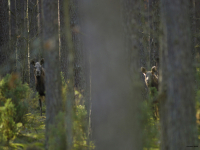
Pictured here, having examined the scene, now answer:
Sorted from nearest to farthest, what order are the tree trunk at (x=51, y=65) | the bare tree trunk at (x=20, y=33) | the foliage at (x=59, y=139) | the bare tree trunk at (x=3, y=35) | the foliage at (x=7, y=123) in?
the foliage at (x=59, y=139) → the tree trunk at (x=51, y=65) → the foliage at (x=7, y=123) → the bare tree trunk at (x=3, y=35) → the bare tree trunk at (x=20, y=33)

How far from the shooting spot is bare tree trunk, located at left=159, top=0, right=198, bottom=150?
370cm

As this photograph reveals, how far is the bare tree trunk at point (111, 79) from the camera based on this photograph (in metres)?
3.24

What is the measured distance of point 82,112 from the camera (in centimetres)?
516

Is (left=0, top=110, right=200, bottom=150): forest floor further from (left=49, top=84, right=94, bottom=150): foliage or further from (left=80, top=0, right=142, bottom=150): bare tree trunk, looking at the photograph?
(left=80, top=0, right=142, bottom=150): bare tree trunk

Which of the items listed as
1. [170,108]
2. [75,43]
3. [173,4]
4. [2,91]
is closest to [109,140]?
[170,108]

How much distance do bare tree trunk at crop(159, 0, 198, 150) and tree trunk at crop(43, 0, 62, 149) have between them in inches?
104

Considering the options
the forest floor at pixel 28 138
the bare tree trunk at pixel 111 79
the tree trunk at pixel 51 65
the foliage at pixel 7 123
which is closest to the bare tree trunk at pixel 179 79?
the bare tree trunk at pixel 111 79

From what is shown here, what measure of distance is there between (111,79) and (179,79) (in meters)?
1.21

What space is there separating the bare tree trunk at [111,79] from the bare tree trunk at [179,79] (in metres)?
0.74

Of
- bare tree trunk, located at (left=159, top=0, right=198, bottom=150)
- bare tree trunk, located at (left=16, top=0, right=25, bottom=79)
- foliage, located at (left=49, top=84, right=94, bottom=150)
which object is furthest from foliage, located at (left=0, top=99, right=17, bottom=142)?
bare tree trunk, located at (left=16, top=0, right=25, bottom=79)

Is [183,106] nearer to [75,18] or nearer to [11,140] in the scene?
[11,140]

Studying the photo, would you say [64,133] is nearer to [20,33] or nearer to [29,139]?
[29,139]

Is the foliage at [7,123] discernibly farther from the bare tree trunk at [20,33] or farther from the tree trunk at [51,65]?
the bare tree trunk at [20,33]

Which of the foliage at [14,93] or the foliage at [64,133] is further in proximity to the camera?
the foliage at [14,93]
